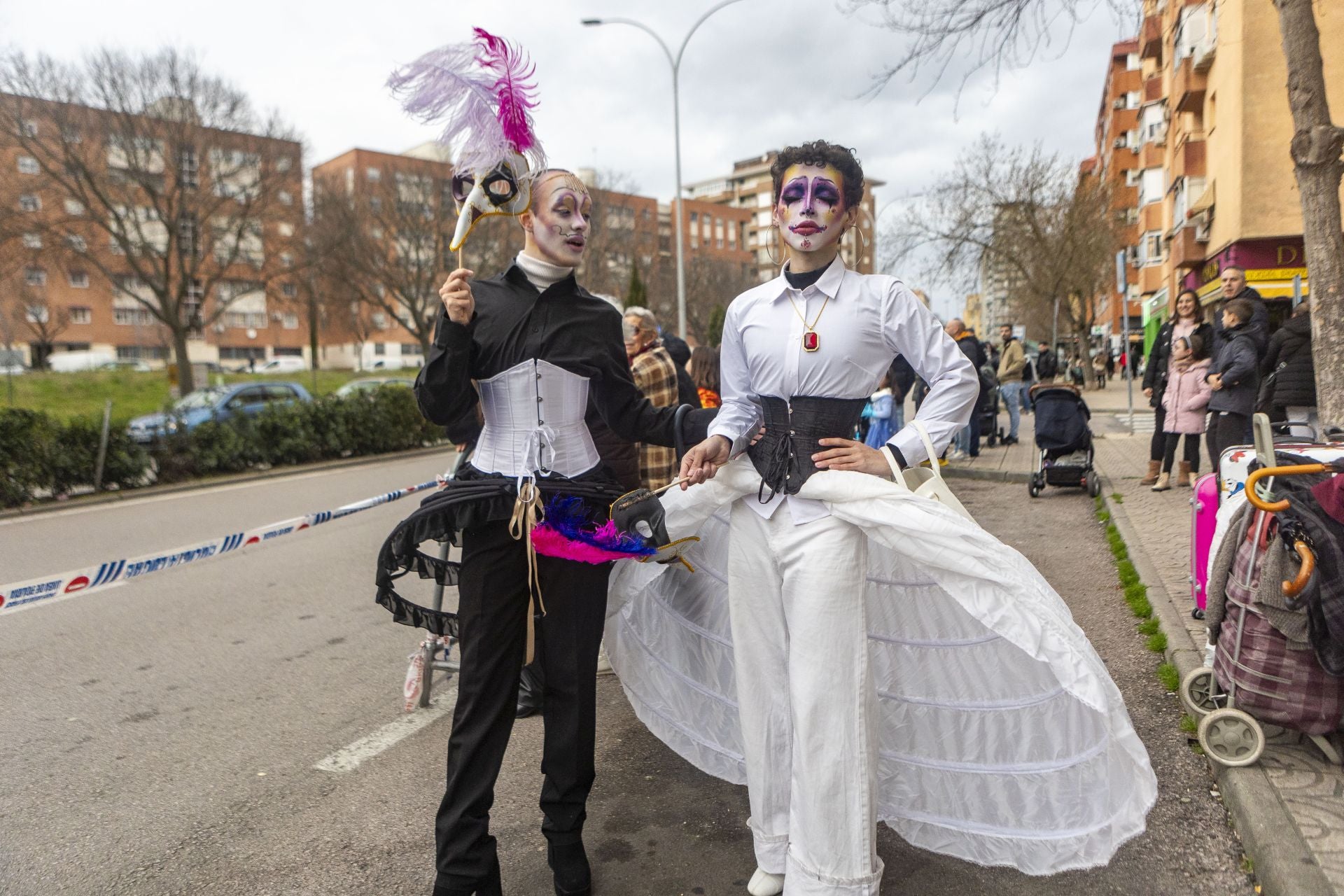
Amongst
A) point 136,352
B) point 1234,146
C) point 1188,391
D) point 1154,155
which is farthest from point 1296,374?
point 136,352

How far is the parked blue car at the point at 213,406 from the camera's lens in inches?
558

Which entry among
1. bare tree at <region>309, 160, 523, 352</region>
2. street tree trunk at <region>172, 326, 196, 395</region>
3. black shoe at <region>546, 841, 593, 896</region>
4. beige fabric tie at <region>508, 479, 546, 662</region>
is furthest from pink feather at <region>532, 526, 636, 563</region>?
bare tree at <region>309, 160, 523, 352</region>

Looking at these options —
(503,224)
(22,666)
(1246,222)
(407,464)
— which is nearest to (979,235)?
(1246,222)

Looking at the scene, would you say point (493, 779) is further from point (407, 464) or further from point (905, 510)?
point (407, 464)

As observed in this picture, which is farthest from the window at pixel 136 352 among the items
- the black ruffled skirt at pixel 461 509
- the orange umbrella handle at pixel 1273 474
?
the orange umbrella handle at pixel 1273 474

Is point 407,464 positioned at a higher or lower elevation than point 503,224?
lower

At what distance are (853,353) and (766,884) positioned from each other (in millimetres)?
1608

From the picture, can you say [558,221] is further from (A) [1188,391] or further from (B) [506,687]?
(A) [1188,391]

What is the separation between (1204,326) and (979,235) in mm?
24302

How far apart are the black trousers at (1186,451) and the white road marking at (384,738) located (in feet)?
25.7

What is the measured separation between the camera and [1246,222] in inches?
758

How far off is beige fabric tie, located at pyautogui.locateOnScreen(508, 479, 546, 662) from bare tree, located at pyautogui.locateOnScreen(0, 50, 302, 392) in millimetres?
27184

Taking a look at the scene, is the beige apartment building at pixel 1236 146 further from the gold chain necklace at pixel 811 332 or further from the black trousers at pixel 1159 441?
the gold chain necklace at pixel 811 332

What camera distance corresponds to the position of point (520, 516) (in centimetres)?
262
